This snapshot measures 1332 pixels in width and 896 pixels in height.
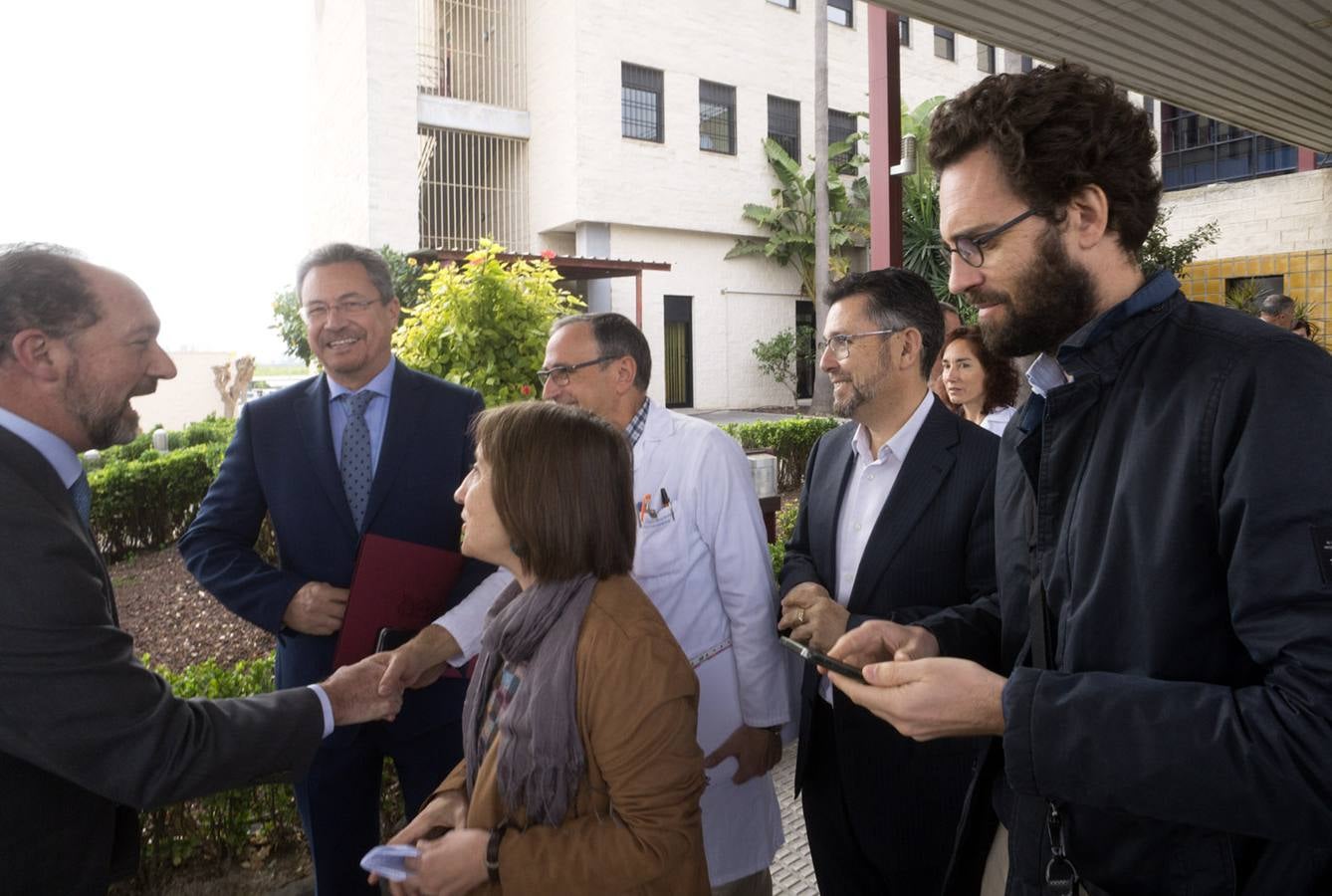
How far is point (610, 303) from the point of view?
74.5 feet

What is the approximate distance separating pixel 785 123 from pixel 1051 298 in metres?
26.3

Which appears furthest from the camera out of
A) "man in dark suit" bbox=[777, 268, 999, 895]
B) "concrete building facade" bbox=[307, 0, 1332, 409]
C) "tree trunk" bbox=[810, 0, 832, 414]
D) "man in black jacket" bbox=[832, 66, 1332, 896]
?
"tree trunk" bbox=[810, 0, 832, 414]

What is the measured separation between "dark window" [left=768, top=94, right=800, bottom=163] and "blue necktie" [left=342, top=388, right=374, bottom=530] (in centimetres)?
2433

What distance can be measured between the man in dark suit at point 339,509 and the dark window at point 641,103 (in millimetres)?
21033

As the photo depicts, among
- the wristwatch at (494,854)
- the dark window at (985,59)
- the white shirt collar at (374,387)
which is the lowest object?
the wristwatch at (494,854)

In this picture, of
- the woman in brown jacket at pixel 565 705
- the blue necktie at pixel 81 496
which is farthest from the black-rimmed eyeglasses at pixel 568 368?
the blue necktie at pixel 81 496

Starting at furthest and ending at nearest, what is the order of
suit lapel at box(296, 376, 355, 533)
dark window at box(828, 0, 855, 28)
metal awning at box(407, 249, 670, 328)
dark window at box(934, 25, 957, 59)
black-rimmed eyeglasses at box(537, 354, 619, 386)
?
dark window at box(934, 25, 957, 59), dark window at box(828, 0, 855, 28), metal awning at box(407, 249, 670, 328), black-rimmed eyeglasses at box(537, 354, 619, 386), suit lapel at box(296, 376, 355, 533)

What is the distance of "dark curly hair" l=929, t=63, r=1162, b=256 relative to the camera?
5.19ft

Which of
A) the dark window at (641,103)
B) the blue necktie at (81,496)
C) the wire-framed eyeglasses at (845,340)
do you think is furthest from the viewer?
the dark window at (641,103)

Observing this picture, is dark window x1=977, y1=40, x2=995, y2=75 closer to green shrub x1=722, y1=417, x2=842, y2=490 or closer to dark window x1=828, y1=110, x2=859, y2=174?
dark window x1=828, y1=110, x2=859, y2=174

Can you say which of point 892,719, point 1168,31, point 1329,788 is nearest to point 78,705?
point 892,719

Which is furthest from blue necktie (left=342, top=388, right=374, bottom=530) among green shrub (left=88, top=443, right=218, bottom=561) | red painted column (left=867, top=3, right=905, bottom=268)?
green shrub (left=88, top=443, right=218, bottom=561)

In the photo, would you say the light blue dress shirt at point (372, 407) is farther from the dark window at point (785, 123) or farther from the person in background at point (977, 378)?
the dark window at point (785, 123)

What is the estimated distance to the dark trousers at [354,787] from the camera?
292 centimetres
